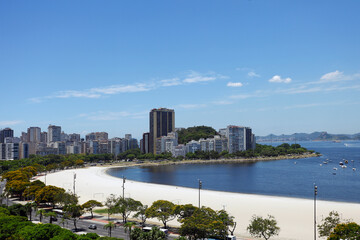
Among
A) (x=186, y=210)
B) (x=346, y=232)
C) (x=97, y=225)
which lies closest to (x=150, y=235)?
(x=186, y=210)

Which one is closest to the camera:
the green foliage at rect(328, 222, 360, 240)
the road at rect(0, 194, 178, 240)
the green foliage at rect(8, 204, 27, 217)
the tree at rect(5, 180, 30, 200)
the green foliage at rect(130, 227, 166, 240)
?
the green foliage at rect(328, 222, 360, 240)

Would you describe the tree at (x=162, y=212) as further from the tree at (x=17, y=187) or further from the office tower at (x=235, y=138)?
the office tower at (x=235, y=138)

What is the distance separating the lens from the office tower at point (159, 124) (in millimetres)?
175125

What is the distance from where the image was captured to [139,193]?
174 ft

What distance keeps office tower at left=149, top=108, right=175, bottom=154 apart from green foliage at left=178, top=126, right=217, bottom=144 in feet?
30.3

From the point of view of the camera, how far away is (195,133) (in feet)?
607

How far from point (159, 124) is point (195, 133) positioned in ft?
75.6

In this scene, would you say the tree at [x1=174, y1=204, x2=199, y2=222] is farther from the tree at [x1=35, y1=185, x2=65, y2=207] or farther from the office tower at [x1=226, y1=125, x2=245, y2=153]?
the office tower at [x1=226, y1=125, x2=245, y2=153]

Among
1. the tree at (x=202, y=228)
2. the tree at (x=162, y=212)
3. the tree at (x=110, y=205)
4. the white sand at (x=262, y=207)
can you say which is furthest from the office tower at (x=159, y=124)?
the tree at (x=202, y=228)

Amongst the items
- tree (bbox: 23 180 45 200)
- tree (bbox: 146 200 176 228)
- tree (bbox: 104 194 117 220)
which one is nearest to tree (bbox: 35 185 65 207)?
tree (bbox: 23 180 45 200)

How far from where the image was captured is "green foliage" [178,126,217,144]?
179 metres

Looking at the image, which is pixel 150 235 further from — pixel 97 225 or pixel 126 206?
pixel 97 225

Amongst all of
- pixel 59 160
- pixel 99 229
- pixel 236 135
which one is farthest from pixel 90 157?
pixel 99 229

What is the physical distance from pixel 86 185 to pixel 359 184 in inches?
2235
